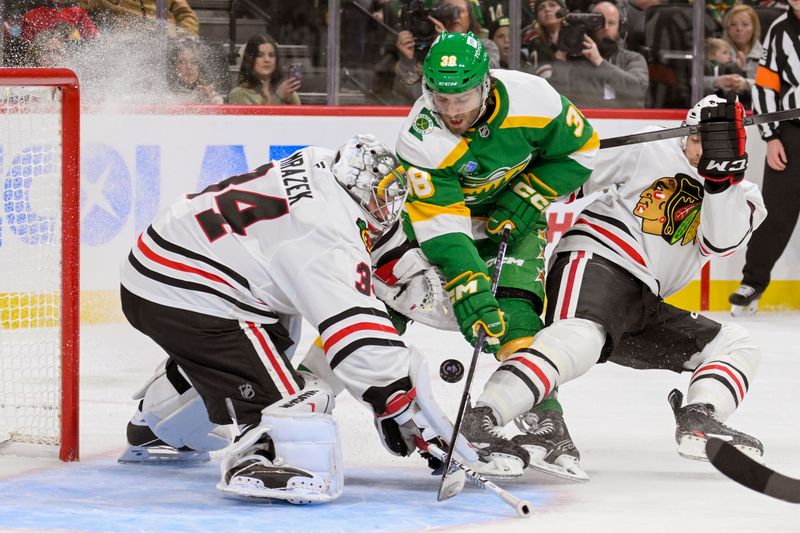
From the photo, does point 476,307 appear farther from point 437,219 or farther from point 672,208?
point 672,208

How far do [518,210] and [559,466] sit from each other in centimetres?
69

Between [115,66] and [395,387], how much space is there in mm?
3342

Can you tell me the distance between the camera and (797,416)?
4.19 meters

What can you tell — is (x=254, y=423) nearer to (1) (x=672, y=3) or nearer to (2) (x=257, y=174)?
(2) (x=257, y=174)

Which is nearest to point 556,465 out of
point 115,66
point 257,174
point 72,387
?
point 257,174

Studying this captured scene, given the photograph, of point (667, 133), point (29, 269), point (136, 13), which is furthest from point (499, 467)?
point (136, 13)

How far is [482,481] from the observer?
3.00 metres

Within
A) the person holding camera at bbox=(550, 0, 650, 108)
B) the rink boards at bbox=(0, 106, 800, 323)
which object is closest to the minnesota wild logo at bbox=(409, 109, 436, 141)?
the rink boards at bbox=(0, 106, 800, 323)

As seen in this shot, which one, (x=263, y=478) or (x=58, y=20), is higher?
(x=58, y=20)

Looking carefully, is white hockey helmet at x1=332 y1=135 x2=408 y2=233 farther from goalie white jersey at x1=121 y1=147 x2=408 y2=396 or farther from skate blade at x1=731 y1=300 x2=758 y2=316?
skate blade at x1=731 y1=300 x2=758 y2=316

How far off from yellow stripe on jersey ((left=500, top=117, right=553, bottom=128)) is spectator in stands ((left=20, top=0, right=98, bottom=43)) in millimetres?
2866

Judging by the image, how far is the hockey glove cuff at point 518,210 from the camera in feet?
11.9

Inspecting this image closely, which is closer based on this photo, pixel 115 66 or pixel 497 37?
pixel 115 66

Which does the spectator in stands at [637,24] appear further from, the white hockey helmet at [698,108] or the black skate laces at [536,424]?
the black skate laces at [536,424]
